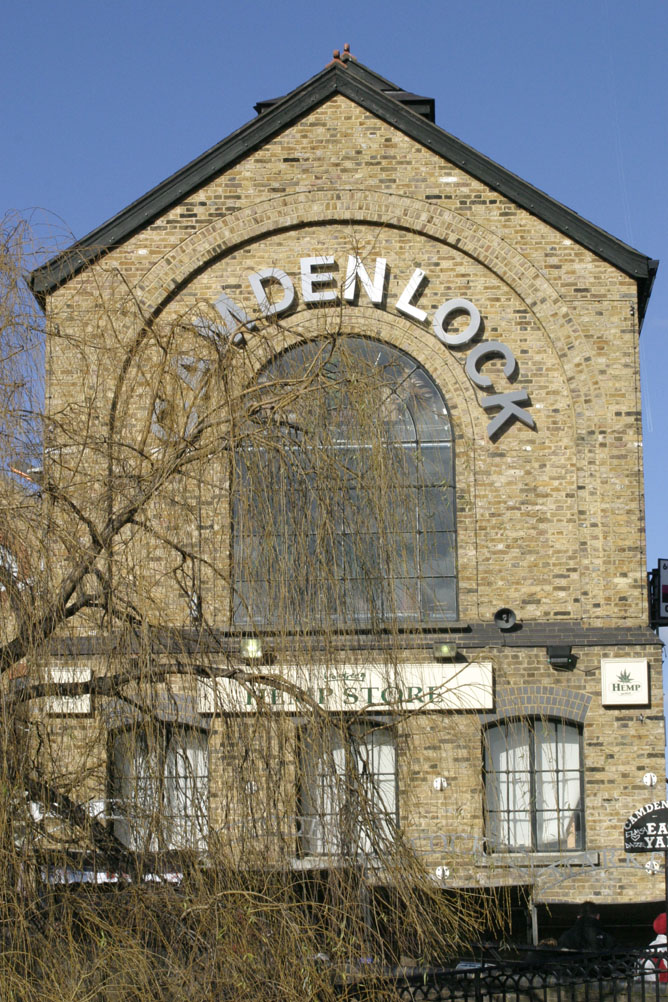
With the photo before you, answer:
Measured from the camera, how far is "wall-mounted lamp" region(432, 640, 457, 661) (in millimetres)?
16312

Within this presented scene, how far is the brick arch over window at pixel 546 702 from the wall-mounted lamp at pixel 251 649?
25.1 ft

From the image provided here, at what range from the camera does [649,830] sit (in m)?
14.1

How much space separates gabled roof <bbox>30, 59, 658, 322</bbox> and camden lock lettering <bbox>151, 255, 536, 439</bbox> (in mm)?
1484

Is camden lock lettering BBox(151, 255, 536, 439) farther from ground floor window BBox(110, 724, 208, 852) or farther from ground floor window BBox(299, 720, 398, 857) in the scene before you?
ground floor window BBox(110, 724, 208, 852)

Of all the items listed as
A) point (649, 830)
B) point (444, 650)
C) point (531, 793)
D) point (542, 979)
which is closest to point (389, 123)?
point (444, 650)

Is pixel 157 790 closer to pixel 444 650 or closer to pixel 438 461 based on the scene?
pixel 444 650

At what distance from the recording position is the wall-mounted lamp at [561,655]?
16297mm

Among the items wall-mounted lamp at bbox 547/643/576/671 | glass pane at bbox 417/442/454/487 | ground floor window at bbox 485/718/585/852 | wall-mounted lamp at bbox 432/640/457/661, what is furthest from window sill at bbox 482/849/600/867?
glass pane at bbox 417/442/454/487

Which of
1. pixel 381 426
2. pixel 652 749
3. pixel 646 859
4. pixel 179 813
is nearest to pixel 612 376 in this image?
pixel 652 749

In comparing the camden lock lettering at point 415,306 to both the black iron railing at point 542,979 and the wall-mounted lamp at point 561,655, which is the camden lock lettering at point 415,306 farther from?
the black iron railing at point 542,979

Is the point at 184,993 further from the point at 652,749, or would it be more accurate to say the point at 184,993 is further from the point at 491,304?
the point at 491,304

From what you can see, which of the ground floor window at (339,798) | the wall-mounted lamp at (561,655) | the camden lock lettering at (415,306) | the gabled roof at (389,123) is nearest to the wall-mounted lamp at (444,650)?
the wall-mounted lamp at (561,655)

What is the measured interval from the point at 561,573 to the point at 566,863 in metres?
3.44

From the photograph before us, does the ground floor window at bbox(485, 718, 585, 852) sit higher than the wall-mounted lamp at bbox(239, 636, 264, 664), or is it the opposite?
the wall-mounted lamp at bbox(239, 636, 264, 664)
